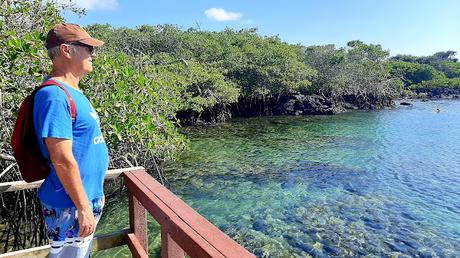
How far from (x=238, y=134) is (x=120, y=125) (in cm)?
1541

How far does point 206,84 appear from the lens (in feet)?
74.6

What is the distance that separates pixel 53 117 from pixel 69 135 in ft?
0.32

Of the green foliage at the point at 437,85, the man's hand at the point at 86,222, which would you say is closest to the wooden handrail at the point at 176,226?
the man's hand at the point at 86,222

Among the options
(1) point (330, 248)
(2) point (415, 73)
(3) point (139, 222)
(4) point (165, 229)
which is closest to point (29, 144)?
(4) point (165, 229)

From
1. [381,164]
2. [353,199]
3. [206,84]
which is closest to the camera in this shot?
[353,199]

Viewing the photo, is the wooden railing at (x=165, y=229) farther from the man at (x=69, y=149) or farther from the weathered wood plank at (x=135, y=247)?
the man at (x=69, y=149)

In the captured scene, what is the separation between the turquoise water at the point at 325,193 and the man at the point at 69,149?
4.81 meters

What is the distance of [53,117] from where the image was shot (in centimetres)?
159

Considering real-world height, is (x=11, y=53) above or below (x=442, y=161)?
above

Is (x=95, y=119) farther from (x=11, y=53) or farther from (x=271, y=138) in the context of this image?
(x=271, y=138)

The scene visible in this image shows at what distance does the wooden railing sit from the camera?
53.6 inches

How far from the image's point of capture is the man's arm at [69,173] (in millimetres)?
1599

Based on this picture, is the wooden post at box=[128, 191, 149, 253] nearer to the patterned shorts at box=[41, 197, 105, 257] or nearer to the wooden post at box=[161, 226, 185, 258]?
the patterned shorts at box=[41, 197, 105, 257]

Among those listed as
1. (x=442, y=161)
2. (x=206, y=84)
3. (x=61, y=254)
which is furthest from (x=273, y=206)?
(x=206, y=84)
